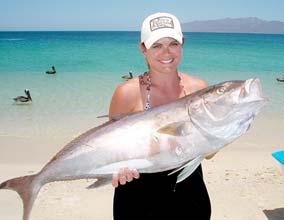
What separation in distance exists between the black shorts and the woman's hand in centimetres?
21

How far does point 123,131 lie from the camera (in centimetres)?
268

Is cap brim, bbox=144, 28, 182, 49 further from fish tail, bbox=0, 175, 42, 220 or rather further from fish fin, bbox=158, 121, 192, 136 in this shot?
fish tail, bbox=0, 175, 42, 220

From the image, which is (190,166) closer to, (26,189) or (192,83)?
(192,83)

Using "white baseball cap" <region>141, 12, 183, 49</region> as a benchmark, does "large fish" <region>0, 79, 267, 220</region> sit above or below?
below

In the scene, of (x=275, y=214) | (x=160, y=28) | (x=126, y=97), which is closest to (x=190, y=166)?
(x=126, y=97)

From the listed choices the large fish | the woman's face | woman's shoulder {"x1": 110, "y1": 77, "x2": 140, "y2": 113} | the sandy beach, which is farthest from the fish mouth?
the sandy beach

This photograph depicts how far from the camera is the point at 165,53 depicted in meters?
2.94

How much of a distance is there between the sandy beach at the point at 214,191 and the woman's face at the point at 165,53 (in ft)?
10.3

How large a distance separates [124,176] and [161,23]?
1.05 meters

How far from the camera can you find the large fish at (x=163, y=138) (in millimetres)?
2441

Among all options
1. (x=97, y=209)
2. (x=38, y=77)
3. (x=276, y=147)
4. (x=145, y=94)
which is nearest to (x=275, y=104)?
(x=276, y=147)

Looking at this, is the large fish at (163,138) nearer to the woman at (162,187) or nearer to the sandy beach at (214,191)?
the woman at (162,187)

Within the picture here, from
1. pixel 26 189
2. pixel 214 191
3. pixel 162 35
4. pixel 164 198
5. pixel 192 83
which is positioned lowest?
pixel 164 198

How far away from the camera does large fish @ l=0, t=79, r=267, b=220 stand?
2441 mm
